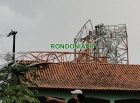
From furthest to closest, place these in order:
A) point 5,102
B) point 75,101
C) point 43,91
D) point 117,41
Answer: point 117,41 < point 43,91 < point 5,102 < point 75,101

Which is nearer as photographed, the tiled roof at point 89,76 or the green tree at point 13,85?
the green tree at point 13,85

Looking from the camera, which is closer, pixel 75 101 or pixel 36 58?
pixel 75 101

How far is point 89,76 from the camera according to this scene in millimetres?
32531

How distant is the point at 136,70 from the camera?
3466 centimetres

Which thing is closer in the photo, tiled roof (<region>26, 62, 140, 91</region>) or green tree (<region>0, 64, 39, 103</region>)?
green tree (<region>0, 64, 39, 103</region>)

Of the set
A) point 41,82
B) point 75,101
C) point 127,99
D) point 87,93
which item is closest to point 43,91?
point 41,82

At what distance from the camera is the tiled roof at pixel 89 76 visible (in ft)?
101

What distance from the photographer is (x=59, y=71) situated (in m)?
33.2

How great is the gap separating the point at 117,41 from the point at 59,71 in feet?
35.1

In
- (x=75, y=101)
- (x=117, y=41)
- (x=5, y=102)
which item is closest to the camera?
(x=75, y=101)

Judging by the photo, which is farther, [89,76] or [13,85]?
A: [89,76]

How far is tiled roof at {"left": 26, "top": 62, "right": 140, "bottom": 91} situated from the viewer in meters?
30.6

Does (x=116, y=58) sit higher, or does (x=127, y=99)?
(x=116, y=58)

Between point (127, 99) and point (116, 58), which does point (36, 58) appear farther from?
Answer: point (116, 58)
